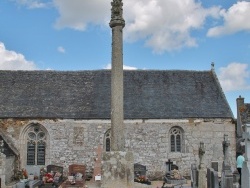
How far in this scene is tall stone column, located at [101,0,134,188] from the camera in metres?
12.7

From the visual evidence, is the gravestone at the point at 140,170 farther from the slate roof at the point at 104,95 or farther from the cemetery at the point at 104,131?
the slate roof at the point at 104,95

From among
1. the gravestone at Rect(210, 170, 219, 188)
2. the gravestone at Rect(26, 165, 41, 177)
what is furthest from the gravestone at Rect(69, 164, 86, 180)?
the gravestone at Rect(210, 170, 219, 188)

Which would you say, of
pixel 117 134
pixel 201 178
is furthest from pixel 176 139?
pixel 117 134

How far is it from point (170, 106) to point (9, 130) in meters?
10.2

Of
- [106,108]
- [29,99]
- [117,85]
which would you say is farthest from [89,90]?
[117,85]

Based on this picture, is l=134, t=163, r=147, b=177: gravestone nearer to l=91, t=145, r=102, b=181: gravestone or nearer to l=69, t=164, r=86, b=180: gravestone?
l=91, t=145, r=102, b=181: gravestone

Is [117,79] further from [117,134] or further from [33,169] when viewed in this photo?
[33,169]

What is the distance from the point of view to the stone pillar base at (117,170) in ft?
41.5

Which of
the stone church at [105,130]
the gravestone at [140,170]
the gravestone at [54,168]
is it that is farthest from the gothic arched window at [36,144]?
the gravestone at [140,170]

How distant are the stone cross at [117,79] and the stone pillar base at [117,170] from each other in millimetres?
311

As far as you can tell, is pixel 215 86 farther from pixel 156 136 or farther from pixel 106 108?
pixel 106 108

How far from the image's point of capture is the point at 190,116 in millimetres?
23109

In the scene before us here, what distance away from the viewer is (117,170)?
12.7 meters

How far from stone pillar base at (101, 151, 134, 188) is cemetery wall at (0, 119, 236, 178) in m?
10.1
